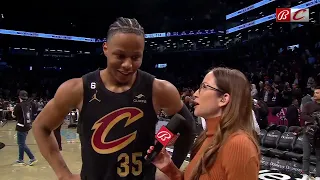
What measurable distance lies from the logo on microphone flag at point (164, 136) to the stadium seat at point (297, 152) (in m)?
5.17

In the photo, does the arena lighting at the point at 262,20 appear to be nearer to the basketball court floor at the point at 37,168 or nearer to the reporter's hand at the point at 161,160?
the basketball court floor at the point at 37,168

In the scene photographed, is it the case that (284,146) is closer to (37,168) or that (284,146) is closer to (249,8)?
(37,168)

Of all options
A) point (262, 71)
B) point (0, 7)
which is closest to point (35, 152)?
point (262, 71)

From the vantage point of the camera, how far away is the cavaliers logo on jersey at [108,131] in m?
1.74

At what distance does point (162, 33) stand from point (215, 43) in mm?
5099

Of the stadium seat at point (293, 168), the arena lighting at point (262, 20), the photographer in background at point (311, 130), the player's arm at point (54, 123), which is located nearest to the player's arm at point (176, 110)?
the player's arm at point (54, 123)

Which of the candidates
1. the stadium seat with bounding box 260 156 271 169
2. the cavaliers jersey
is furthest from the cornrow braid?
the stadium seat with bounding box 260 156 271 169

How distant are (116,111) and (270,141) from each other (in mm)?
5541

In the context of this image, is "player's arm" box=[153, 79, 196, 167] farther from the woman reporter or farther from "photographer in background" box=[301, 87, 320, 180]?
"photographer in background" box=[301, 87, 320, 180]

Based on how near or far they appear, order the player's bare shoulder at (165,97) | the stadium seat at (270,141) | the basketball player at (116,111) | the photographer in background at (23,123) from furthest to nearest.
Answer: the photographer in background at (23,123), the stadium seat at (270,141), the player's bare shoulder at (165,97), the basketball player at (116,111)

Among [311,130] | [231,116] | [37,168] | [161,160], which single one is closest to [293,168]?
[311,130]

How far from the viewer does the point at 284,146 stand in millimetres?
6434

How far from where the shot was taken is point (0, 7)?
2709 centimetres

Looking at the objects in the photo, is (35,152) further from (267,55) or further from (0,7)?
(0,7)
